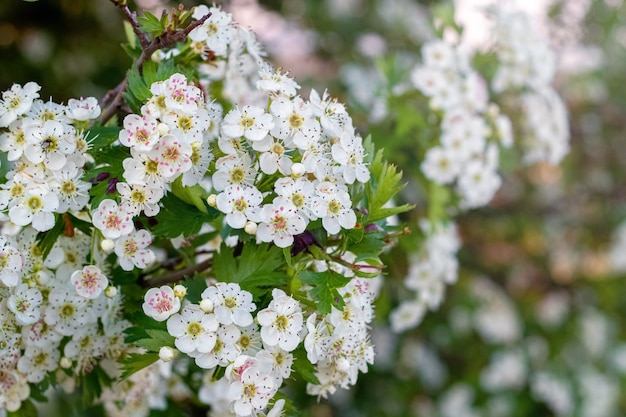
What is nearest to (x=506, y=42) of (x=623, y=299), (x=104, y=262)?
(x=104, y=262)

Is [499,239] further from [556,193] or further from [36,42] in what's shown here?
[36,42]

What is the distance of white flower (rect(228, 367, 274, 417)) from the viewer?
1.00 m

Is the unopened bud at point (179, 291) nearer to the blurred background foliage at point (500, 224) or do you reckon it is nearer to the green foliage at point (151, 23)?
the green foliage at point (151, 23)

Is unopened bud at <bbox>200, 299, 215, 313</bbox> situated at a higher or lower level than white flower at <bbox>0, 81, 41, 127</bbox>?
lower

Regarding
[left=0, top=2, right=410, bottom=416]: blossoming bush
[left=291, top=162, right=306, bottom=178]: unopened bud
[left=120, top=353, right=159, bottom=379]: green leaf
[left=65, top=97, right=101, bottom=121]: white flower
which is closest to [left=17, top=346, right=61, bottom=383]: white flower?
[left=0, top=2, right=410, bottom=416]: blossoming bush

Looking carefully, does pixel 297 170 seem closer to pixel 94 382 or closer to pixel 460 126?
pixel 94 382

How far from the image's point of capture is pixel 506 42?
78.1 inches

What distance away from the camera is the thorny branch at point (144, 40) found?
1.07 m

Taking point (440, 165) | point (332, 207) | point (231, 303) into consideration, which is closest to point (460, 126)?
point (440, 165)

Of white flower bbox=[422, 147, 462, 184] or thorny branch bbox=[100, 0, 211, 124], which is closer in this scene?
thorny branch bbox=[100, 0, 211, 124]

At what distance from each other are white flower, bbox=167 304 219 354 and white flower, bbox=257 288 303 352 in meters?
0.07

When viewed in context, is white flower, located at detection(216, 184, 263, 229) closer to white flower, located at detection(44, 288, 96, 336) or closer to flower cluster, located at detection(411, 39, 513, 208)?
white flower, located at detection(44, 288, 96, 336)

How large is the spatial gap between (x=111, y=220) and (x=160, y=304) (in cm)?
14

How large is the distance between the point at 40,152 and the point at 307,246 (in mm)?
403
